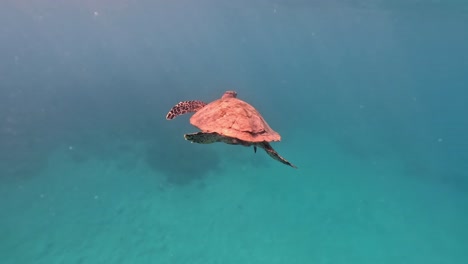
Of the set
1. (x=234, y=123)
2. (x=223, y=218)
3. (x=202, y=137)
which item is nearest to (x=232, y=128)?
(x=234, y=123)

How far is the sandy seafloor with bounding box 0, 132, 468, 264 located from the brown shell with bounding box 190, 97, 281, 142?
29.1 feet

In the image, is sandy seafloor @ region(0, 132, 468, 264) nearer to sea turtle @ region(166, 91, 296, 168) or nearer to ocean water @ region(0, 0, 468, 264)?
ocean water @ region(0, 0, 468, 264)

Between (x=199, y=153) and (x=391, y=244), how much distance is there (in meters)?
11.8

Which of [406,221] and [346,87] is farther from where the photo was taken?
[346,87]

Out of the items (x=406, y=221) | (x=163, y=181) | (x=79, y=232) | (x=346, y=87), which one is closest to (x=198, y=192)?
(x=163, y=181)

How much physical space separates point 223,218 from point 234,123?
35.3 ft

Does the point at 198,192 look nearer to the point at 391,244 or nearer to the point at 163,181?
the point at 163,181

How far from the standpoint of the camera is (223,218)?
1536cm

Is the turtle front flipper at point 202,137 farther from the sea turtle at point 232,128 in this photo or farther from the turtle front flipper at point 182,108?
the turtle front flipper at point 182,108

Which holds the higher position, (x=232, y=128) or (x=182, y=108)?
(x=182, y=108)

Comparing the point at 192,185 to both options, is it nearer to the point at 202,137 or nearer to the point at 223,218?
the point at 223,218

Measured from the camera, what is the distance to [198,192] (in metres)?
17.0

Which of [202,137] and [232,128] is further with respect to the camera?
[232,128]

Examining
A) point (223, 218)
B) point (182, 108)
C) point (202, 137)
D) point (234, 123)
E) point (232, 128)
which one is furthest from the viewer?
point (223, 218)
